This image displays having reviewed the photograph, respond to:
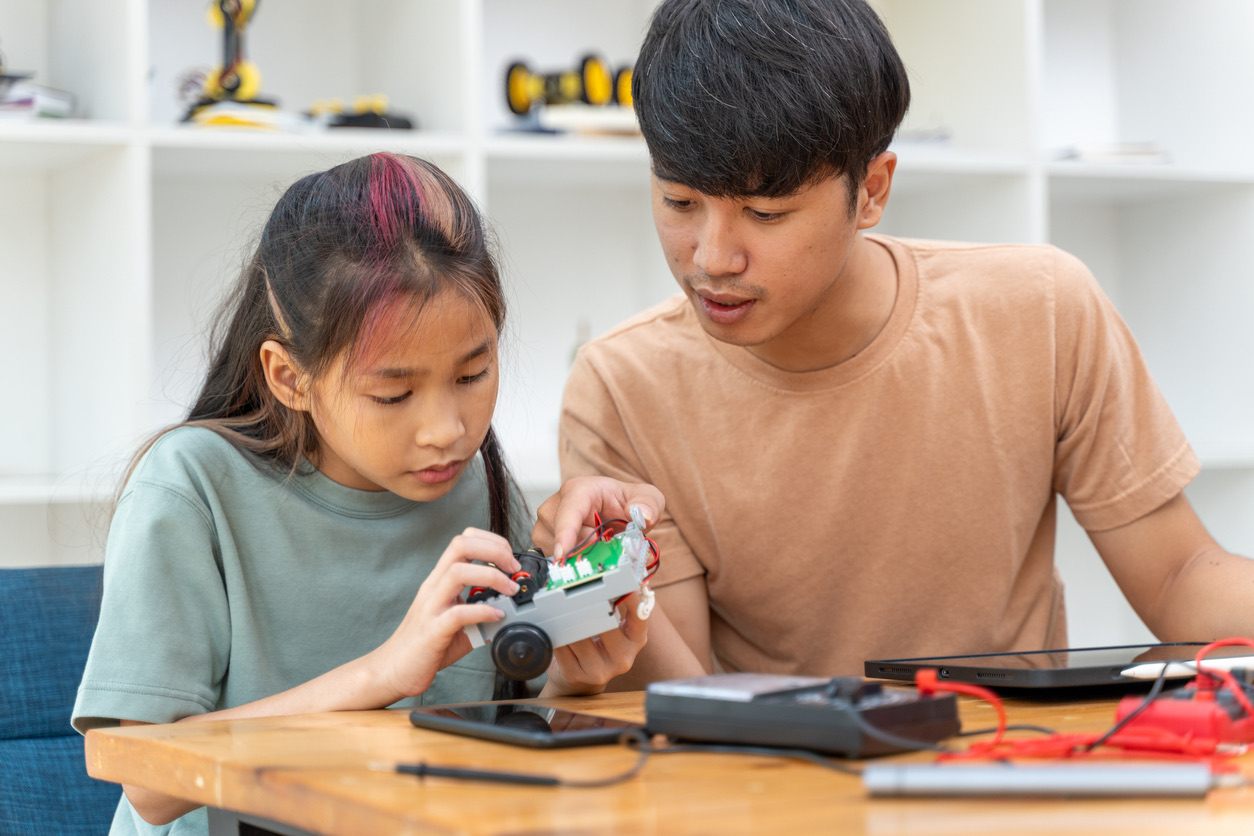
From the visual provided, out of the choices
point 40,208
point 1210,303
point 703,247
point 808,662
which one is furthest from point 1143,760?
point 1210,303

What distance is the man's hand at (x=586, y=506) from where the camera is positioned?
119 centimetres

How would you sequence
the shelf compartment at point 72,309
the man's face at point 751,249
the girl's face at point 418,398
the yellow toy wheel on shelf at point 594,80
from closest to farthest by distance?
the girl's face at point 418,398, the man's face at point 751,249, the shelf compartment at point 72,309, the yellow toy wheel on shelf at point 594,80

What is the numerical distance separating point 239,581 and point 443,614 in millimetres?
288

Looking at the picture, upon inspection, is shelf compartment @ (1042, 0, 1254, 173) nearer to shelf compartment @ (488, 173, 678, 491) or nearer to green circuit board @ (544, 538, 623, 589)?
shelf compartment @ (488, 173, 678, 491)

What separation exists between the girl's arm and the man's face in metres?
0.37

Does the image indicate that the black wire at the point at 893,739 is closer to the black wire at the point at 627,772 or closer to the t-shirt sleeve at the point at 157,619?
the black wire at the point at 627,772

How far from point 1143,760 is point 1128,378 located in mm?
822

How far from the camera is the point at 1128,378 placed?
1.50m

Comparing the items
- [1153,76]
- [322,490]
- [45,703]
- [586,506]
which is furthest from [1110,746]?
[1153,76]

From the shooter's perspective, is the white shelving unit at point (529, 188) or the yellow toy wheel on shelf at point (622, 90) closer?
the white shelving unit at point (529, 188)

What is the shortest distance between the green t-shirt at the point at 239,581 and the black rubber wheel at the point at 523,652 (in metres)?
0.29

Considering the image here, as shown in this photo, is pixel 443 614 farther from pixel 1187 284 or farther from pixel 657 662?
pixel 1187 284

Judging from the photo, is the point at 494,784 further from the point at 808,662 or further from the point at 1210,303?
the point at 1210,303

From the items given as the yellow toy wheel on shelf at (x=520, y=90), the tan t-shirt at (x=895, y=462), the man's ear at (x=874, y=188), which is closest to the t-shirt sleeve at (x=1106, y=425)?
the tan t-shirt at (x=895, y=462)
